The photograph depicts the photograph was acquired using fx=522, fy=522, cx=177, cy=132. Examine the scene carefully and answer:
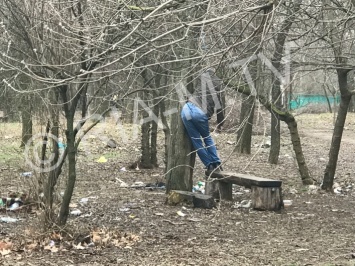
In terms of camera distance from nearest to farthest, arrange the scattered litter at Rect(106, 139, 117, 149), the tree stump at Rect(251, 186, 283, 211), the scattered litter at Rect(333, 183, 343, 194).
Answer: the tree stump at Rect(251, 186, 283, 211), the scattered litter at Rect(333, 183, 343, 194), the scattered litter at Rect(106, 139, 117, 149)

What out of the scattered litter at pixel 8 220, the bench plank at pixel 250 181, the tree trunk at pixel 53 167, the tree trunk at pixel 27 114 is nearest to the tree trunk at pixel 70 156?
the tree trunk at pixel 53 167

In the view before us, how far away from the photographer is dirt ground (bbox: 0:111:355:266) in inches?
216

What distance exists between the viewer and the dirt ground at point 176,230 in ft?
18.0

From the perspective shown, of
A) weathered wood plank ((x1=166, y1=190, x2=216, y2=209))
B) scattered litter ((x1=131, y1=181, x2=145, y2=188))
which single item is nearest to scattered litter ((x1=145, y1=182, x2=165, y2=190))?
scattered litter ((x1=131, y1=181, x2=145, y2=188))

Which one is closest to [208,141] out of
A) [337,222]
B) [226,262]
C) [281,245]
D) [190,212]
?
[190,212]

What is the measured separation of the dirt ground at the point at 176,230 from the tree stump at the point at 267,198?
182 millimetres

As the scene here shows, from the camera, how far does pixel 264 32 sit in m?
4.30

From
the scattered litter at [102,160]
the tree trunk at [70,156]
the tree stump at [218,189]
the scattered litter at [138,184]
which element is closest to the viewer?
the tree trunk at [70,156]

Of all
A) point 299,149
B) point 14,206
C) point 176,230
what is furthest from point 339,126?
point 14,206

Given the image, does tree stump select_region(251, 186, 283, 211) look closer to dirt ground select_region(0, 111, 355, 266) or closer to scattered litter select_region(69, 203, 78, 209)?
dirt ground select_region(0, 111, 355, 266)

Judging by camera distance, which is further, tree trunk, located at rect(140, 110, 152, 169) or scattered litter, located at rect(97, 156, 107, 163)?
scattered litter, located at rect(97, 156, 107, 163)

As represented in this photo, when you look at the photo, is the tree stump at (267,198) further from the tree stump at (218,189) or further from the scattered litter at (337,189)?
the scattered litter at (337,189)

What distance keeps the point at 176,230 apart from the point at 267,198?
1996 mm

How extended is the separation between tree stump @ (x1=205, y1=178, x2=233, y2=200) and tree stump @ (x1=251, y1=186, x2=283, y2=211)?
740 mm
